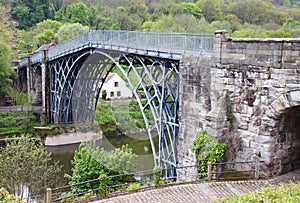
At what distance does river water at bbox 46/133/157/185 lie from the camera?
3080cm

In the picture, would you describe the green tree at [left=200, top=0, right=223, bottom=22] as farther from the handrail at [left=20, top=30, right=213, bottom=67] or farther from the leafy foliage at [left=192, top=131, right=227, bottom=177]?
the leafy foliage at [left=192, top=131, right=227, bottom=177]

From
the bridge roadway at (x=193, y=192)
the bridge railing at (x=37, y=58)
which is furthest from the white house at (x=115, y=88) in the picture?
the bridge roadway at (x=193, y=192)

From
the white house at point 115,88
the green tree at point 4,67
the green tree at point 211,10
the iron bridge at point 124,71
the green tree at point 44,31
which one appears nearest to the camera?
the iron bridge at point 124,71

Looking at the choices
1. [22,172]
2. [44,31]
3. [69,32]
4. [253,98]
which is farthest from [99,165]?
[44,31]

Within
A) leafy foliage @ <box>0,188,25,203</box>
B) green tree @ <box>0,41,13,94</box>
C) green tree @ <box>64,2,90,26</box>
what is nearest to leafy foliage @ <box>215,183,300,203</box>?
leafy foliage @ <box>0,188,25,203</box>

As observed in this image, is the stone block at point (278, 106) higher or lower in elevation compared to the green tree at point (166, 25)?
lower

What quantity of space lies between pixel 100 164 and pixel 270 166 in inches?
412

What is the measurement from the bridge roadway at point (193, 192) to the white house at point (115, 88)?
37.9m

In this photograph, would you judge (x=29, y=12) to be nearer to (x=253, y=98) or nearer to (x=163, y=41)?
(x=163, y=41)

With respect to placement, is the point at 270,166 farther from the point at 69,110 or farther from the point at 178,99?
the point at 69,110

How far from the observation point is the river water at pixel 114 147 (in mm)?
30803

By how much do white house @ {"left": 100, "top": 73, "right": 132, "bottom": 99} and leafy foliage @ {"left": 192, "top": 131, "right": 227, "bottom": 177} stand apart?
36131mm

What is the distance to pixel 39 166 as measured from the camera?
19984mm

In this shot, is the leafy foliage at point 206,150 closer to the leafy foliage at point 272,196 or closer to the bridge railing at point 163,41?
the bridge railing at point 163,41
